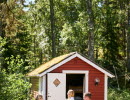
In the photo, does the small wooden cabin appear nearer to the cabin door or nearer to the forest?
the cabin door

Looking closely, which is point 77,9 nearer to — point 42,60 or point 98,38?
point 98,38

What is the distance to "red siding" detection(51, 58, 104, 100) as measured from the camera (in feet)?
56.5

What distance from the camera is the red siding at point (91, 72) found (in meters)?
17.2

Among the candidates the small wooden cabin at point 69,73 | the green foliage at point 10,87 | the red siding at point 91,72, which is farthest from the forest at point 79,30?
the green foliage at point 10,87

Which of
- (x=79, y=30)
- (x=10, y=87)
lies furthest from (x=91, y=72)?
(x=79, y=30)

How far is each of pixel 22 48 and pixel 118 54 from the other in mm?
10579

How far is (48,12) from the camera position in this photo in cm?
3175

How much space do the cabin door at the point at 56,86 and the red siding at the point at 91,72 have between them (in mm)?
313

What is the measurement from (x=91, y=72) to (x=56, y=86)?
1.95 m

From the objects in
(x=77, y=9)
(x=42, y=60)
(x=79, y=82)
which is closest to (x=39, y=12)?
(x=77, y=9)

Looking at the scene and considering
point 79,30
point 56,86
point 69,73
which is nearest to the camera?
point 56,86

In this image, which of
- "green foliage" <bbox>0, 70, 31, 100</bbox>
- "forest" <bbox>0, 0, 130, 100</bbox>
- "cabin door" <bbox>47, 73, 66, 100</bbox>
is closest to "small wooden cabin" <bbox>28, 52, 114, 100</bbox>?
"cabin door" <bbox>47, 73, 66, 100</bbox>

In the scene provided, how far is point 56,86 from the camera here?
1691cm

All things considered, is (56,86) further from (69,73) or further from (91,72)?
(91,72)
